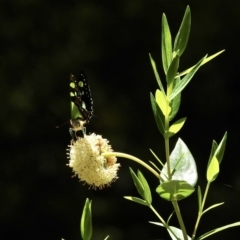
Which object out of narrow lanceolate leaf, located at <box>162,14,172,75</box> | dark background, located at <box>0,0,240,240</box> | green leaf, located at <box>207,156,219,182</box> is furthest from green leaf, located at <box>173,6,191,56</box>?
dark background, located at <box>0,0,240,240</box>

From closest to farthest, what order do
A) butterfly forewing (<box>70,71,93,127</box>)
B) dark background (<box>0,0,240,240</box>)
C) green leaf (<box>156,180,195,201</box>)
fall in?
1. green leaf (<box>156,180,195,201</box>)
2. butterfly forewing (<box>70,71,93,127</box>)
3. dark background (<box>0,0,240,240</box>)

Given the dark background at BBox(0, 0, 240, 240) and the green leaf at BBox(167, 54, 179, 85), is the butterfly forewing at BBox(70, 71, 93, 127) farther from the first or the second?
the dark background at BBox(0, 0, 240, 240)

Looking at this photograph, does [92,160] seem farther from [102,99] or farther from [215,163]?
[102,99]

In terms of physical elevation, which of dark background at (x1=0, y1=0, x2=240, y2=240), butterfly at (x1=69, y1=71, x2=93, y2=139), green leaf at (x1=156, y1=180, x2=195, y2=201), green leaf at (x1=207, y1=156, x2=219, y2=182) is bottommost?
green leaf at (x1=156, y1=180, x2=195, y2=201)

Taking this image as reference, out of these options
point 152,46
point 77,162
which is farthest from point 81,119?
point 152,46

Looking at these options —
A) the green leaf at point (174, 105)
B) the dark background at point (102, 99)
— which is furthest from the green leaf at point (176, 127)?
the dark background at point (102, 99)

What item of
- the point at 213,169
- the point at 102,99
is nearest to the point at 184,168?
the point at 213,169

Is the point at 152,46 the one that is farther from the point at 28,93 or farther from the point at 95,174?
the point at 95,174
